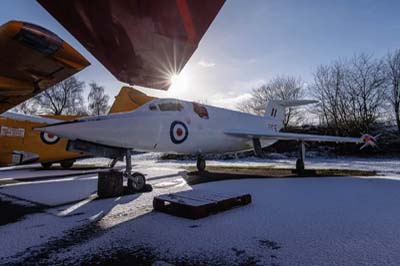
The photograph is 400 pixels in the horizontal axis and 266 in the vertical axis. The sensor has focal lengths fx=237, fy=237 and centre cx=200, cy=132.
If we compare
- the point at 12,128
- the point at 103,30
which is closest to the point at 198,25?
the point at 103,30

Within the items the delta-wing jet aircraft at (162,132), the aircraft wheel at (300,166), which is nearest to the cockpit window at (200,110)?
the delta-wing jet aircraft at (162,132)

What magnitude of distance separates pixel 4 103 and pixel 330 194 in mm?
7440

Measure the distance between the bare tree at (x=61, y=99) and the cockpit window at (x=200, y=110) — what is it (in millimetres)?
42042

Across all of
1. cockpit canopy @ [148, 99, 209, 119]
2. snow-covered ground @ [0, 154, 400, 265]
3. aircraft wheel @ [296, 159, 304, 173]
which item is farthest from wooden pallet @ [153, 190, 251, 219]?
aircraft wheel @ [296, 159, 304, 173]

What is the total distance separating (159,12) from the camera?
2.25 m

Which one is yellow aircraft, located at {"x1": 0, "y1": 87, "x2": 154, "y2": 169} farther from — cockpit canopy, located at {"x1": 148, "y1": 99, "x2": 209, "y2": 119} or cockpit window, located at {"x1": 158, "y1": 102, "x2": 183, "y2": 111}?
cockpit window, located at {"x1": 158, "y1": 102, "x2": 183, "y2": 111}

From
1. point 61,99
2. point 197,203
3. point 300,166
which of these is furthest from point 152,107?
point 61,99

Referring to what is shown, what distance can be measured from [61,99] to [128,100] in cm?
3715

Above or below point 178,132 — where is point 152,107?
above

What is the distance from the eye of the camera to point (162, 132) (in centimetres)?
713

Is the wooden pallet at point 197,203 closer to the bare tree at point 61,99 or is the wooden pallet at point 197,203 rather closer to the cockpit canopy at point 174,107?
the cockpit canopy at point 174,107

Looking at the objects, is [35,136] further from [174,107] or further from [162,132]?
[162,132]

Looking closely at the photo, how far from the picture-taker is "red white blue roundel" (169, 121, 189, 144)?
7.56m

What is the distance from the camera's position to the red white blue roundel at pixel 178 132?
7.56 meters
